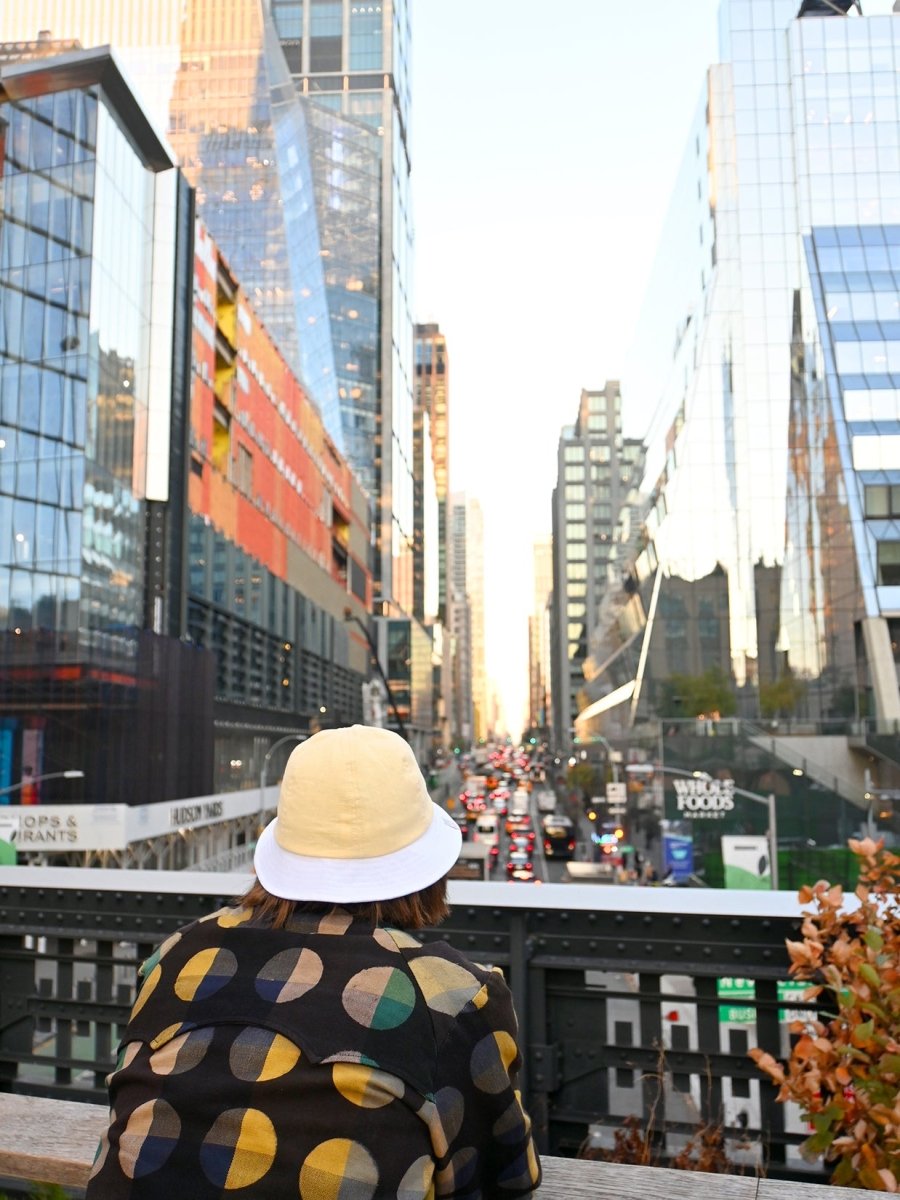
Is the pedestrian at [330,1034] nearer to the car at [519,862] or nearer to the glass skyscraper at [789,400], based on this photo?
the car at [519,862]

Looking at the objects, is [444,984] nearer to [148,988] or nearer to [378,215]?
[148,988]

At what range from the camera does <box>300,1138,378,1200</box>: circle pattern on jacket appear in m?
1.60

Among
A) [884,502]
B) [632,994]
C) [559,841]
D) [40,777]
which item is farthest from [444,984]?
[559,841]

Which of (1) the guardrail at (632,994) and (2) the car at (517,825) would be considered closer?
(1) the guardrail at (632,994)

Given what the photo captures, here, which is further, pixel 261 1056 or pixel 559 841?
pixel 559 841

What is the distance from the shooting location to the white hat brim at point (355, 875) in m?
1.93

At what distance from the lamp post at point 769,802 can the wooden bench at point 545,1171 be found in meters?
28.0

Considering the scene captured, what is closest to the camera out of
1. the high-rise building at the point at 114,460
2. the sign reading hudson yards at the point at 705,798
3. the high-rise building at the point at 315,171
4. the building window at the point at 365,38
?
the sign reading hudson yards at the point at 705,798

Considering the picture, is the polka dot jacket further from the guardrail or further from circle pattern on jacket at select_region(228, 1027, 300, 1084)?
the guardrail

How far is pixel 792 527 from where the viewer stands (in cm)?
5644

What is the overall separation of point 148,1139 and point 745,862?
26389 millimetres

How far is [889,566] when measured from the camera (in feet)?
173

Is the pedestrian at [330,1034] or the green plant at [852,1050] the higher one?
the pedestrian at [330,1034]

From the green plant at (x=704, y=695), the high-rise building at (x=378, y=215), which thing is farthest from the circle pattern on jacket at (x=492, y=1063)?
the high-rise building at (x=378, y=215)
